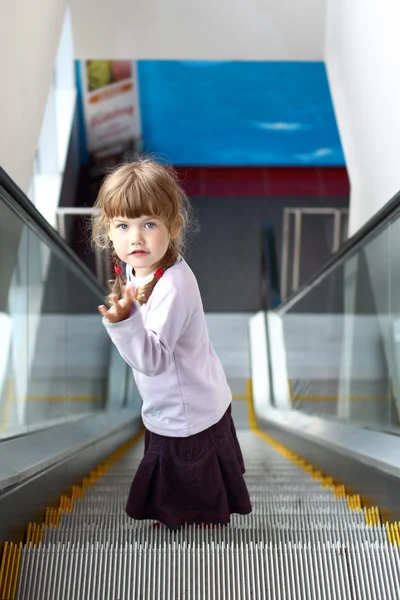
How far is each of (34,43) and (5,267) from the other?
2.21m

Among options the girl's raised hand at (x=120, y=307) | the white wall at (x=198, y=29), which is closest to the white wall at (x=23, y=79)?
the girl's raised hand at (x=120, y=307)

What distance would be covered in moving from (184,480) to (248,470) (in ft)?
7.40

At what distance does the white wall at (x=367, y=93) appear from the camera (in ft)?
16.2

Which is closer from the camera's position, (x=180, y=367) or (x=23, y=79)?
(x=180, y=367)

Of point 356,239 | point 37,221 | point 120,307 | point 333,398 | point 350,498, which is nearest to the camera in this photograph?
point 120,307

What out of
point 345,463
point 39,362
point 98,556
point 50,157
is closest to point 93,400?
point 39,362

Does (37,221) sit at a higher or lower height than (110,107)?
higher

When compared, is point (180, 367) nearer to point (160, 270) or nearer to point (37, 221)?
point (160, 270)

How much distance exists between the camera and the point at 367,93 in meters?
5.77

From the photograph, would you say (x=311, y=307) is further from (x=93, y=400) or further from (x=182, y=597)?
(x=182, y=597)

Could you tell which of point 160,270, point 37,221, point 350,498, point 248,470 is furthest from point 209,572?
point 248,470

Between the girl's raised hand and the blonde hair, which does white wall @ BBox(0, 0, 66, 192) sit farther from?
the girl's raised hand

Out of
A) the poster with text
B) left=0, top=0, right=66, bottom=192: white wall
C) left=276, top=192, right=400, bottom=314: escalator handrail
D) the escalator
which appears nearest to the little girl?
the escalator

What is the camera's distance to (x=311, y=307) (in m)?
7.39
